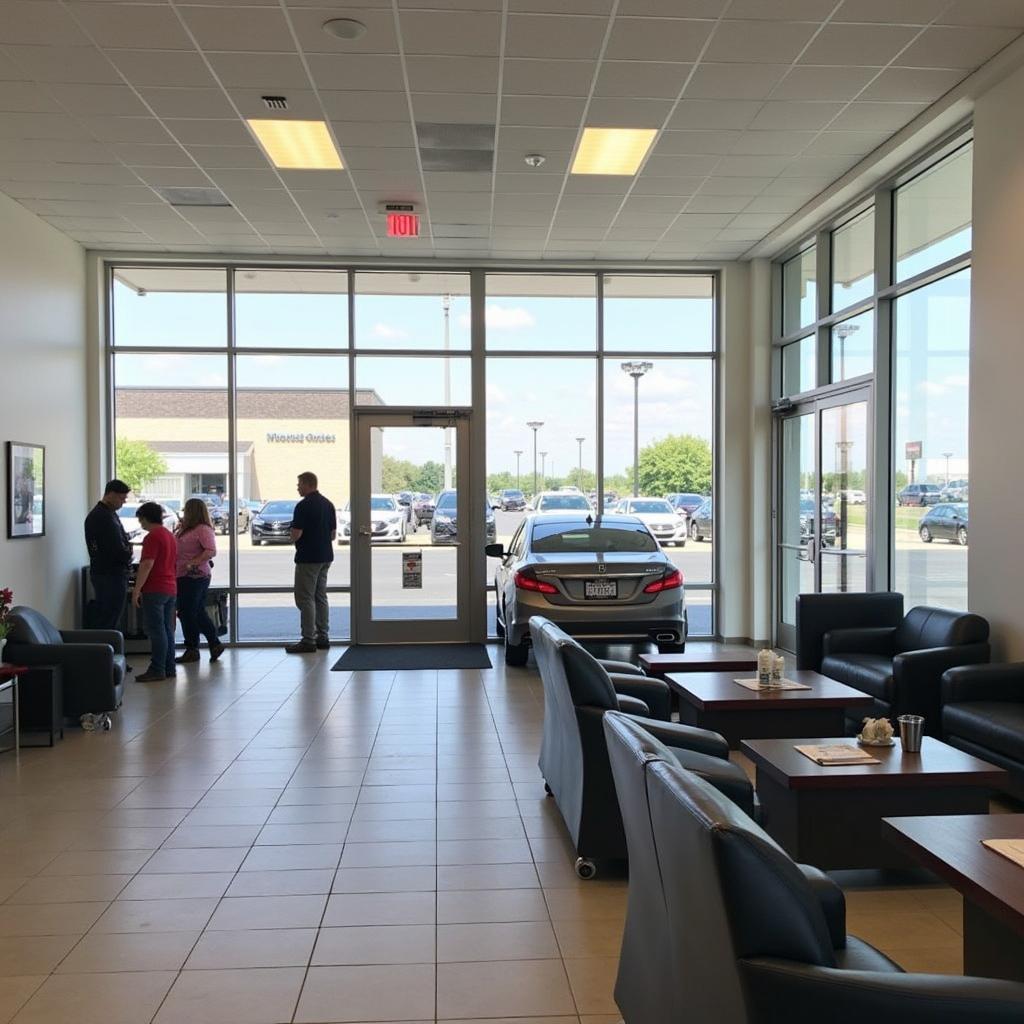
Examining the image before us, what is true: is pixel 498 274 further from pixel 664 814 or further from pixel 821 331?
pixel 664 814

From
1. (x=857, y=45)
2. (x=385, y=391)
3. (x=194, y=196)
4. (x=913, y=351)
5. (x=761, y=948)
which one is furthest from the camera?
(x=385, y=391)

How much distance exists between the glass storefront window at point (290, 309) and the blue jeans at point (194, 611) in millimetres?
2597

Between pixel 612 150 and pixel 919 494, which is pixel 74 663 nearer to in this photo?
pixel 612 150

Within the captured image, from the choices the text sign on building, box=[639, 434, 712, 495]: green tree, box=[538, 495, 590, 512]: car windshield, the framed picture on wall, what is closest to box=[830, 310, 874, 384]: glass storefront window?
box=[639, 434, 712, 495]: green tree

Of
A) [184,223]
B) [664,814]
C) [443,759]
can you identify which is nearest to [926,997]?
[664,814]

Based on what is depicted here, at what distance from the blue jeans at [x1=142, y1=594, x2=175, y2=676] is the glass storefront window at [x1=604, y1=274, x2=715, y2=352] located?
16.8 feet

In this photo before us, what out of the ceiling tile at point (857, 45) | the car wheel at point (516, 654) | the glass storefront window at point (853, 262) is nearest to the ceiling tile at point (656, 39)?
the ceiling tile at point (857, 45)

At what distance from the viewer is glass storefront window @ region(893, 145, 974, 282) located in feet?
20.5

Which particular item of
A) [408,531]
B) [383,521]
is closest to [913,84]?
[408,531]

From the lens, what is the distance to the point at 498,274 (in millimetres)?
9945

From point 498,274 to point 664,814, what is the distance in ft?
28.6

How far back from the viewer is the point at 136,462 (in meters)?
9.70

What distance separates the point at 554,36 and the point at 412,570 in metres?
5.89

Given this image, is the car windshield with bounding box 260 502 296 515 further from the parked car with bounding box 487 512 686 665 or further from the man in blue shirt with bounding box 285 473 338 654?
the parked car with bounding box 487 512 686 665
